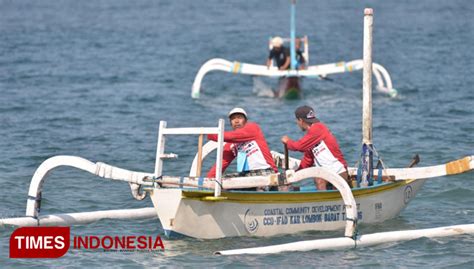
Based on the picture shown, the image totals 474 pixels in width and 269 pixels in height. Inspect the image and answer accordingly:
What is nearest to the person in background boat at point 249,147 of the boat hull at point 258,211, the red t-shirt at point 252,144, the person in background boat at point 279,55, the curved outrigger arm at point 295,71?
the red t-shirt at point 252,144

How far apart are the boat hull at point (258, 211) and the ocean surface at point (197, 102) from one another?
0.17 meters

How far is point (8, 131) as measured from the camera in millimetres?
26250

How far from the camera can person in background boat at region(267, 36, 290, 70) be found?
32688 millimetres

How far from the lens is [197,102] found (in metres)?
31.7

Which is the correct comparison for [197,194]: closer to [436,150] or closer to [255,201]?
[255,201]

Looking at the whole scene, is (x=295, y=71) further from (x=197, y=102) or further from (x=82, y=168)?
(x=82, y=168)

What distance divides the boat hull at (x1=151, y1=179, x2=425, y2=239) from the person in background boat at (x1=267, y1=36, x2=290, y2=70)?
15728 millimetres

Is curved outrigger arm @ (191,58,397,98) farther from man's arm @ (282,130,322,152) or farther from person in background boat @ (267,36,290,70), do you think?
man's arm @ (282,130,322,152)

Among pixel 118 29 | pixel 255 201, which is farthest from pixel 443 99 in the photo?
pixel 118 29

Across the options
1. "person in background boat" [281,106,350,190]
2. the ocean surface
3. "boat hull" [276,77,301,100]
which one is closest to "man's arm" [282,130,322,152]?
"person in background boat" [281,106,350,190]

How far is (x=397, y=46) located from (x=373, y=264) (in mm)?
30367

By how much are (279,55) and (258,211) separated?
1747 centimetres

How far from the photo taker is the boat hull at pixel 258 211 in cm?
1527

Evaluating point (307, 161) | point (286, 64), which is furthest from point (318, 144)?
point (286, 64)
